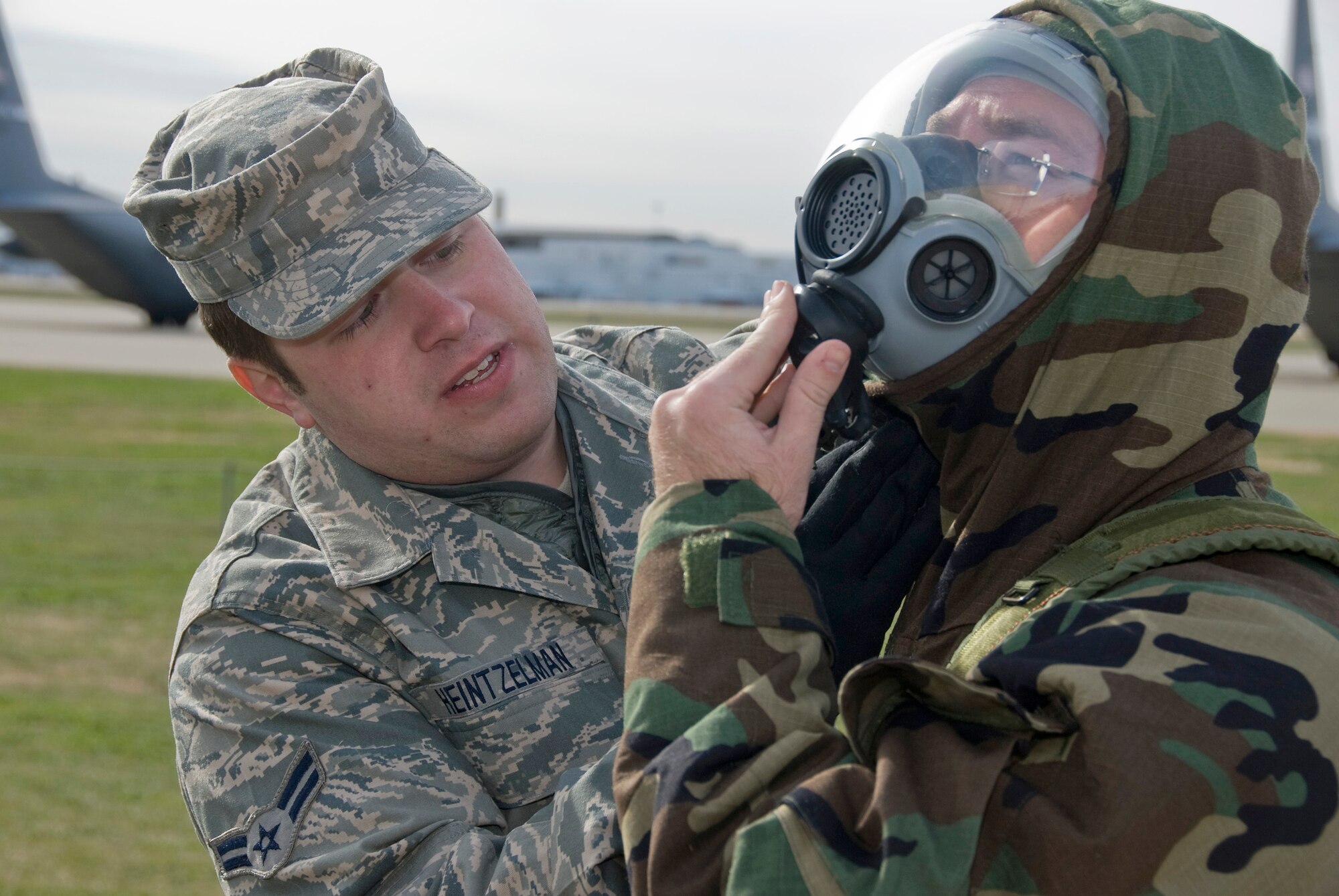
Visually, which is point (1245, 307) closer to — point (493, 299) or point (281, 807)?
point (493, 299)

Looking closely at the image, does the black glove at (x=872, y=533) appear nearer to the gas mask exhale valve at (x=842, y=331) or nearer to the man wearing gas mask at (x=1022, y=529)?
the man wearing gas mask at (x=1022, y=529)

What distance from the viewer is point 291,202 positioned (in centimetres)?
233

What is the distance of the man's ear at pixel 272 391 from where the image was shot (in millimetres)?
2557

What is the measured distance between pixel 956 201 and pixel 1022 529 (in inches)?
18.7

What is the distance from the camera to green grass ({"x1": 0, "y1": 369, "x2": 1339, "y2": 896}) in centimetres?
556

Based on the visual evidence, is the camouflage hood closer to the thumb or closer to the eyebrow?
the eyebrow

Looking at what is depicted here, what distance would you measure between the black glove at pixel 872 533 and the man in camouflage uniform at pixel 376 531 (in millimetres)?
440

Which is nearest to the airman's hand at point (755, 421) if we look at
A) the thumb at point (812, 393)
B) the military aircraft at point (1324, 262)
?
the thumb at point (812, 393)

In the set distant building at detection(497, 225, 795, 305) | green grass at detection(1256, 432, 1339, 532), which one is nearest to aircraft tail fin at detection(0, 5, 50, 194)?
distant building at detection(497, 225, 795, 305)

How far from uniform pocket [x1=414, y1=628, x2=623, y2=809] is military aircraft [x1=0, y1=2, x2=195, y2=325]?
33.2m

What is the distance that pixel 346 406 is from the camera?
2.43 metres

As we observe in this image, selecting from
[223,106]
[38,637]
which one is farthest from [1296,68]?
[223,106]

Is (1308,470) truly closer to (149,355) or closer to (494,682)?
(494,682)

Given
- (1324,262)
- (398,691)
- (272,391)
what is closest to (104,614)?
(272,391)
